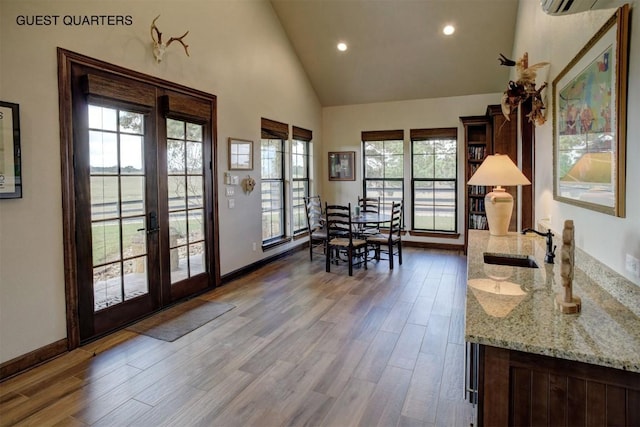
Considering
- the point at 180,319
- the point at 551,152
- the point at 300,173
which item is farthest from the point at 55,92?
the point at 300,173

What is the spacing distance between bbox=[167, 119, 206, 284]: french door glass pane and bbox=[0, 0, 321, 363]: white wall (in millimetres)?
365

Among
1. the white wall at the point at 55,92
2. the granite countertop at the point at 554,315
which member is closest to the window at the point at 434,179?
the white wall at the point at 55,92

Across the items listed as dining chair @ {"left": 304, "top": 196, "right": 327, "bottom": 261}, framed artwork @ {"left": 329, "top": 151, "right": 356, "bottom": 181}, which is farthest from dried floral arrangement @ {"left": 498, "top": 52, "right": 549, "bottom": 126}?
framed artwork @ {"left": 329, "top": 151, "right": 356, "bottom": 181}

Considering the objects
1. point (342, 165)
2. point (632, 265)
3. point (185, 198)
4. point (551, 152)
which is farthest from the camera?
point (342, 165)

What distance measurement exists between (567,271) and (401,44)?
5599mm

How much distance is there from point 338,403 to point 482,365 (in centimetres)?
126

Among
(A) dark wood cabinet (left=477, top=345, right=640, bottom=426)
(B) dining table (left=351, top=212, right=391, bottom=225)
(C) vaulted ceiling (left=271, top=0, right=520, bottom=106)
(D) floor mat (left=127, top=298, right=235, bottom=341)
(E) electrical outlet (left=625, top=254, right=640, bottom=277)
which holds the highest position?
(C) vaulted ceiling (left=271, top=0, right=520, bottom=106)

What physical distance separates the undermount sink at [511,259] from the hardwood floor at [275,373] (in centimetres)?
80

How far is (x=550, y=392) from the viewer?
1.32 m

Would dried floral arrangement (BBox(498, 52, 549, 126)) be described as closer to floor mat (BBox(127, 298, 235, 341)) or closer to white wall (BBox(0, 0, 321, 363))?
white wall (BBox(0, 0, 321, 363))

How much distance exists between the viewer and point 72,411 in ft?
7.57

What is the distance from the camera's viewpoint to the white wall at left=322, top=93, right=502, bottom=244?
7051mm

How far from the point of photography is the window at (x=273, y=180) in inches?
237

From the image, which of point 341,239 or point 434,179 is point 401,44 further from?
point 341,239
